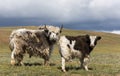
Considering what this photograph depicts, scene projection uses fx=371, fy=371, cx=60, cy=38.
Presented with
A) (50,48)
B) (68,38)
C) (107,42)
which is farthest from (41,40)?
(107,42)

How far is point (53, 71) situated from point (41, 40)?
10.8 feet

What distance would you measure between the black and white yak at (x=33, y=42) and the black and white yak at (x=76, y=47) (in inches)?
63.1

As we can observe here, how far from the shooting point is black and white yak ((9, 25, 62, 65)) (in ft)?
75.6

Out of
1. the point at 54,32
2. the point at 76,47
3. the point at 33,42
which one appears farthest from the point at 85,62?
the point at 33,42

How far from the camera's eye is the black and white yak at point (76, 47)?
819 inches

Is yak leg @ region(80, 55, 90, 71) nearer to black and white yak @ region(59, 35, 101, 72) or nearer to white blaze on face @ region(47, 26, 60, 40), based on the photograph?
black and white yak @ region(59, 35, 101, 72)

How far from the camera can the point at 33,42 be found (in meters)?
23.5

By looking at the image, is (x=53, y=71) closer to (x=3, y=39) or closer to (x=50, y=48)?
(x=50, y=48)

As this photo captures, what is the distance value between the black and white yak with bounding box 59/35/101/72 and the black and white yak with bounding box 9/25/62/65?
160cm

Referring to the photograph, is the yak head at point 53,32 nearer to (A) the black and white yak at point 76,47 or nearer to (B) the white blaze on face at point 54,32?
(B) the white blaze on face at point 54,32

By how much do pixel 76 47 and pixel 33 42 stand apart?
3513mm

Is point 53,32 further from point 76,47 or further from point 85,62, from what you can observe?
point 85,62

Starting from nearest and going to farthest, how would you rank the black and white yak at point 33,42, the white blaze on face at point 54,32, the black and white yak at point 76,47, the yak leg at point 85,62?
the black and white yak at point 76,47
the yak leg at point 85,62
the white blaze on face at point 54,32
the black and white yak at point 33,42

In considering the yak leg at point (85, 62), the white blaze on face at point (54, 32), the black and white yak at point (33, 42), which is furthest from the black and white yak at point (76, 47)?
the black and white yak at point (33, 42)
